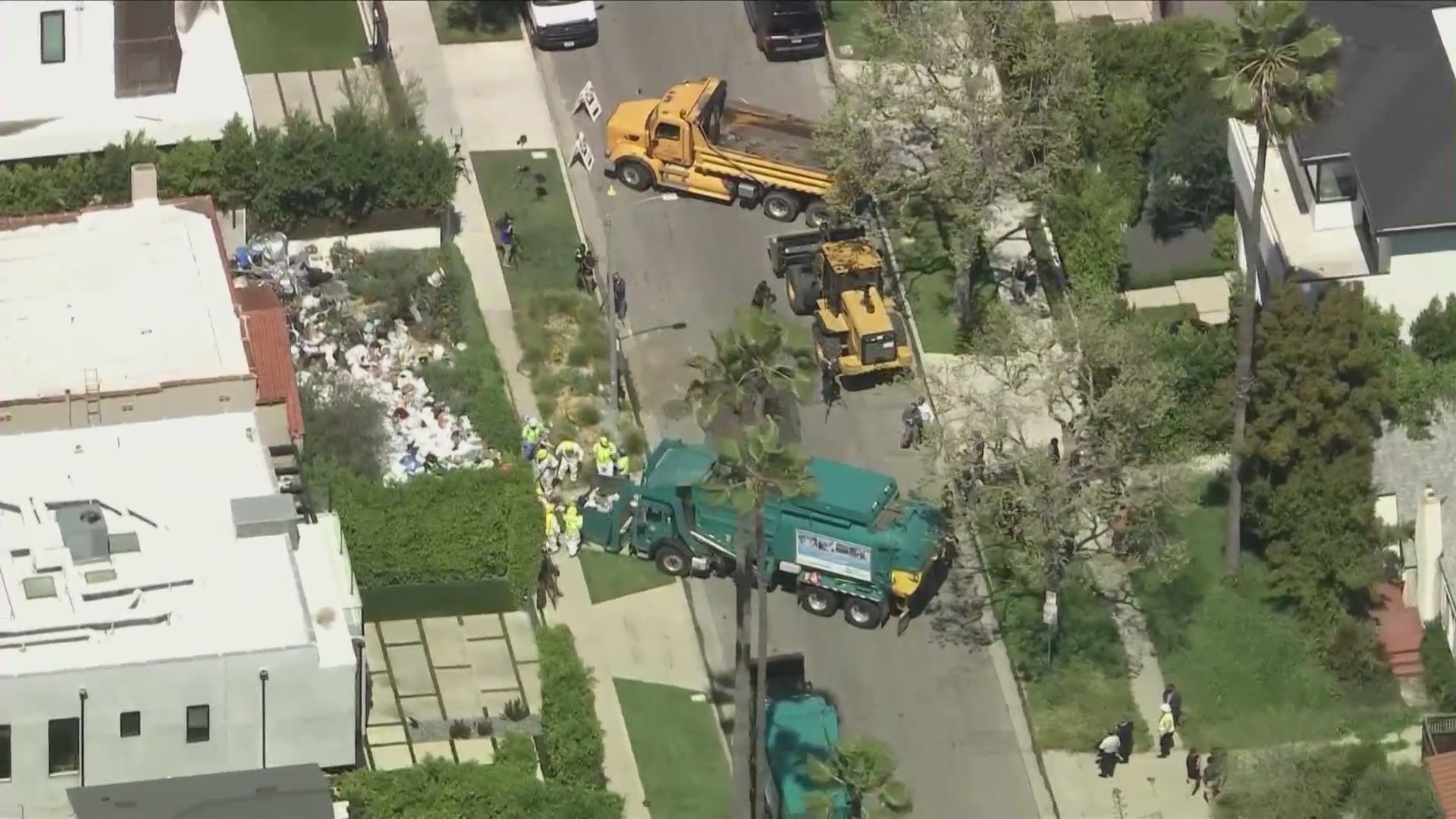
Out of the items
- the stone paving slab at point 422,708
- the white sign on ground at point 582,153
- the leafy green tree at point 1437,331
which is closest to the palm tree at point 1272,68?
the leafy green tree at point 1437,331

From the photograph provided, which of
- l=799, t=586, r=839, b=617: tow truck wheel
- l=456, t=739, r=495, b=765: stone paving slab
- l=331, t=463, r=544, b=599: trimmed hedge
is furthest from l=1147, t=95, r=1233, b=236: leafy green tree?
l=456, t=739, r=495, b=765: stone paving slab

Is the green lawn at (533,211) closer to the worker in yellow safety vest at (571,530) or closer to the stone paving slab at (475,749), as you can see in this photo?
the worker in yellow safety vest at (571,530)

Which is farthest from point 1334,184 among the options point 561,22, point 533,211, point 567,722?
point 567,722

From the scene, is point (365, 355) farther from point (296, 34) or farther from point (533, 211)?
point (296, 34)

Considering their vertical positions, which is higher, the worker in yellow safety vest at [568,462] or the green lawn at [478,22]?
the green lawn at [478,22]

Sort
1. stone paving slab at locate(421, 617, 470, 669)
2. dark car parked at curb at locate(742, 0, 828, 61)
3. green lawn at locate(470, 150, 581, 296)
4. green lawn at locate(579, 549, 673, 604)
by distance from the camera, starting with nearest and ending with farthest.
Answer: stone paving slab at locate(421, 617, 470, 669), green lawn at locate(579, 549, 673, 604), green lawn at locate(470, 150, 581, 296), dark car parked at curb at locate(742, 0, 828, 61)

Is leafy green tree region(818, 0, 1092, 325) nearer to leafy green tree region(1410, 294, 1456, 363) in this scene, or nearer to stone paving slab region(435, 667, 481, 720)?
leafy green tree region(1410, 294, 1456, 363)

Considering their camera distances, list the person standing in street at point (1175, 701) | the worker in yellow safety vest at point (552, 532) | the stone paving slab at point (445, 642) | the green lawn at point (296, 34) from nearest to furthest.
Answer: the person standing in street at point (1175, 701) → the stone paving slab at point (445, 642) → the worker in yellow safety vest at point (552, 532) → the green lawn at point (296, 34)

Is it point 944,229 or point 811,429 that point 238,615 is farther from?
point 944,229
